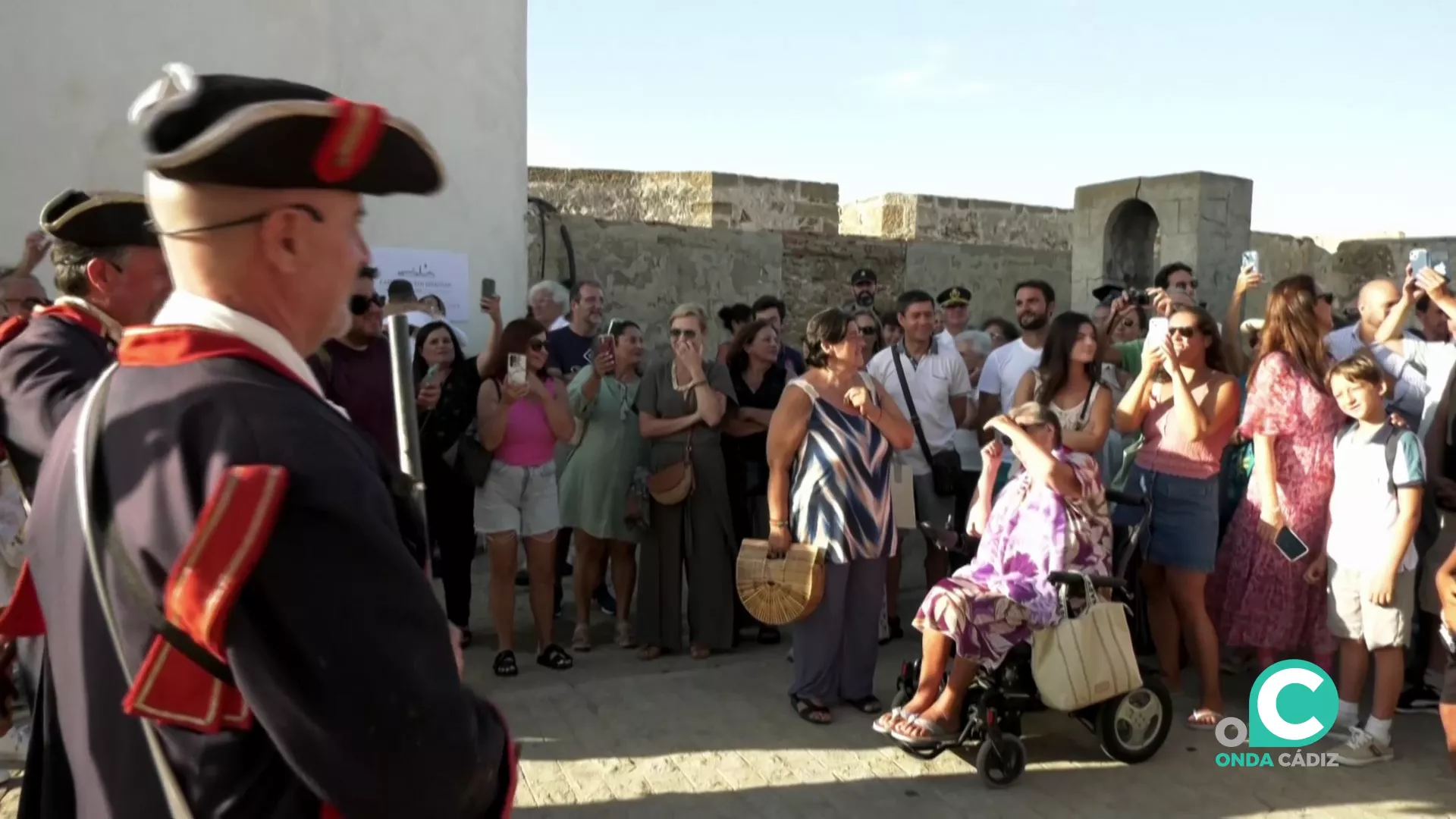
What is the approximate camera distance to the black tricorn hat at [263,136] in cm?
118

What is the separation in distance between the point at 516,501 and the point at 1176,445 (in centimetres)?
318

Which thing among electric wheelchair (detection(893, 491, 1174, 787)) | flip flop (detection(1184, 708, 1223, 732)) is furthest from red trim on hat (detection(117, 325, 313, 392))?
flip flop (detection(1184, 708, 1223, 732))

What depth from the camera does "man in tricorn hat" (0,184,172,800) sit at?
7.78 ft

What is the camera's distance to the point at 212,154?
1.17 m

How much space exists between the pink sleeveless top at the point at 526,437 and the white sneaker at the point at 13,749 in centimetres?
229

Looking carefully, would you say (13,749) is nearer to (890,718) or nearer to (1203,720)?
(890,718)

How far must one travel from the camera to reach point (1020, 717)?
4.20 metres

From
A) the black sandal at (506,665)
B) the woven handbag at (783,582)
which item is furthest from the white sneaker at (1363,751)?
the black sandal at (506,665)

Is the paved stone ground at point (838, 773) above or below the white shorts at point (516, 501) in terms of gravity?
below

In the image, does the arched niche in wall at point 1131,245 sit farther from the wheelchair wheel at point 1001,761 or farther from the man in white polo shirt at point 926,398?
the wheelchair wheel at point 1001,761

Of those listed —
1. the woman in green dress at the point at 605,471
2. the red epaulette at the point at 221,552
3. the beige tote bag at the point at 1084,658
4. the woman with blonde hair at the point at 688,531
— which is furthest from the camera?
the woman in green dress at the point at 605,471

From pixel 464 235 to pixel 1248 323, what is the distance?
6335 millimetres

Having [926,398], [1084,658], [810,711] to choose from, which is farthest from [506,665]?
[1084,658]

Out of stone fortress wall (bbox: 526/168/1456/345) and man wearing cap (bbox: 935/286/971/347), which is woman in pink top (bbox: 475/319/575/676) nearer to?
man wearing cap (bbox: 935/286/971/347)
